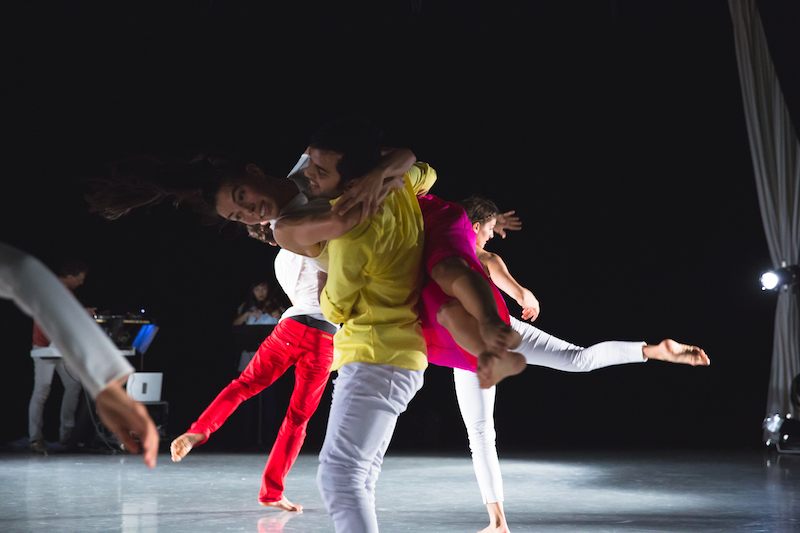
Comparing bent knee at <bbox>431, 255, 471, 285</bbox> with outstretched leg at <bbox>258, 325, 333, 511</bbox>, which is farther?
outstretched leg at <bbox>258, 325, 333, 511</bbox>

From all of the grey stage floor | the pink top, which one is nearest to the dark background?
the grey stage floor

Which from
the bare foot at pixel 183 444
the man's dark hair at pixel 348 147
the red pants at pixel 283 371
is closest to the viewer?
the man's dark hair at pixel 348 147

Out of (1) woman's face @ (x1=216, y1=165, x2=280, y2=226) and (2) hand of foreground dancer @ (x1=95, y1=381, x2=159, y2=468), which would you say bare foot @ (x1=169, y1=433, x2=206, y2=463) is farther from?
(2) hand of foreground dancer @ (x1=95, y1=381, x2=159, y2=468)

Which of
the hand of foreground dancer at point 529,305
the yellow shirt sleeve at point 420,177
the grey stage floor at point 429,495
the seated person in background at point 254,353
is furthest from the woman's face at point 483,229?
the seated person in background at point 254,353

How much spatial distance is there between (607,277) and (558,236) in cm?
61

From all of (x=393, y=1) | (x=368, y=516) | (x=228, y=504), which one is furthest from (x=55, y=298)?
(x=393, y=1)

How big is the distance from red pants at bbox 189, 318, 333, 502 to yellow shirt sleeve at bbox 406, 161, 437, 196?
119 centimetres

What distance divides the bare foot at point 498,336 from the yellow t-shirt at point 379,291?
7.0 inches

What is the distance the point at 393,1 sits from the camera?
272 inches

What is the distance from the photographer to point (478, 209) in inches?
125

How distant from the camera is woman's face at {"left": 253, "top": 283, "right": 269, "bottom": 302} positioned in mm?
6516

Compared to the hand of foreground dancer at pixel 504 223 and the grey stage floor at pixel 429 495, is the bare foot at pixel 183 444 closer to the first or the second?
the grey stage floor at pixel 429 495

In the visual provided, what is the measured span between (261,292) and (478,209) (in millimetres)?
3692

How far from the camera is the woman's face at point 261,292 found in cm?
652
